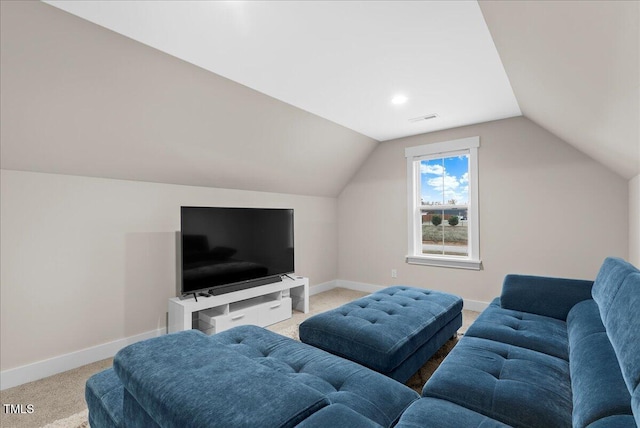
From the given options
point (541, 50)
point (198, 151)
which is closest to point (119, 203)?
point (198, 151)

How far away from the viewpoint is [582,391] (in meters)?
1.14

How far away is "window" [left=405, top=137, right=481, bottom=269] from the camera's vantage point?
404 cm

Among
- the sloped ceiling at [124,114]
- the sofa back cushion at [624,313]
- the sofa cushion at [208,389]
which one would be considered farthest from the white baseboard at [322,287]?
the sofa cushion at [208,389]

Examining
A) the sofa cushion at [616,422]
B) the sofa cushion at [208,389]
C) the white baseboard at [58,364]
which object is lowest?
the white baseboard at [58,364]

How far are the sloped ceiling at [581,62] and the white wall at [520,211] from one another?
641mm

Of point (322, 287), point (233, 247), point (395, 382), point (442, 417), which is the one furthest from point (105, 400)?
point (322, 287)

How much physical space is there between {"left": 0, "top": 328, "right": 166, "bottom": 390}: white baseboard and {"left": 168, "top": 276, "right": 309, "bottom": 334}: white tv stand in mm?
523

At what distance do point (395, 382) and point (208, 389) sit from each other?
894 millimetres

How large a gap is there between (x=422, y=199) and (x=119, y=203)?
12.3 feet

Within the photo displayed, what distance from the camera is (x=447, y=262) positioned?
13.7 feet

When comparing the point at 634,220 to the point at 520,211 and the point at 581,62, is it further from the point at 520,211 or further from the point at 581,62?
the point at 581,62

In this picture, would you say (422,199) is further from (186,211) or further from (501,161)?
(186,211)

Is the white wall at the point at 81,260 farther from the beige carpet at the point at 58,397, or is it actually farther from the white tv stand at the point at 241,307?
the white tv stand at the point at 241,307

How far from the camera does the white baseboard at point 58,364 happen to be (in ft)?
7.50
